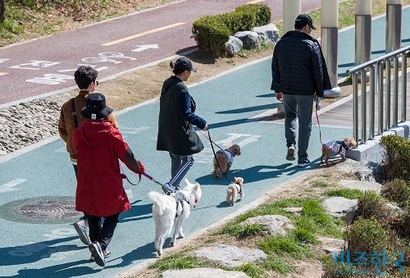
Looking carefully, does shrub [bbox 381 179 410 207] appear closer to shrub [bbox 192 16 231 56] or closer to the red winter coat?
the red winter coat

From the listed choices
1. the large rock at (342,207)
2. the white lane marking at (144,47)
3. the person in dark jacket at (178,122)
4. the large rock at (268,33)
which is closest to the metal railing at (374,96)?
the large rock at (342,207)

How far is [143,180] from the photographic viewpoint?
1227cm

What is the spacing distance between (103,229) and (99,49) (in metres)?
12.4

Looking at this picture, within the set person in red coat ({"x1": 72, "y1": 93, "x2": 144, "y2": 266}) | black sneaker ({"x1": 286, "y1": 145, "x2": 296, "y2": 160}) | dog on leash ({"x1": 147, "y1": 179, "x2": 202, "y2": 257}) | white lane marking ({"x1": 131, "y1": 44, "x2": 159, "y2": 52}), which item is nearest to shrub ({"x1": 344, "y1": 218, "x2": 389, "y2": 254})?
dog on leash ({"x1": 147, "y1": 179, "x2": 202, "y2": 257})

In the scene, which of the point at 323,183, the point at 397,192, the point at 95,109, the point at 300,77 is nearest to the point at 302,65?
the point at 300,77

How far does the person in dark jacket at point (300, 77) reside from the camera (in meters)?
12.7

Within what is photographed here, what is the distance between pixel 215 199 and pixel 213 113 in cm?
461

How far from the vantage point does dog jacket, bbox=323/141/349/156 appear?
1266cm

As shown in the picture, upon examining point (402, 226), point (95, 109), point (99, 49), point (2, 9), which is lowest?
point (402, 226)

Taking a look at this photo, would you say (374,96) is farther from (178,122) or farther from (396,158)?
(178,122)

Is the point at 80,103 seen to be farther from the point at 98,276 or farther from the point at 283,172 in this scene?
the point at 283,172

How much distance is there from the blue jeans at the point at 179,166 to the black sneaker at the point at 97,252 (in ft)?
5.95

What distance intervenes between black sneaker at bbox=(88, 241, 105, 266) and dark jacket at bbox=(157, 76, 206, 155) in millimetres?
2064

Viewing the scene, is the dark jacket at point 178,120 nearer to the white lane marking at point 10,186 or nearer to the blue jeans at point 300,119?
the white lane marking at point 10,186
